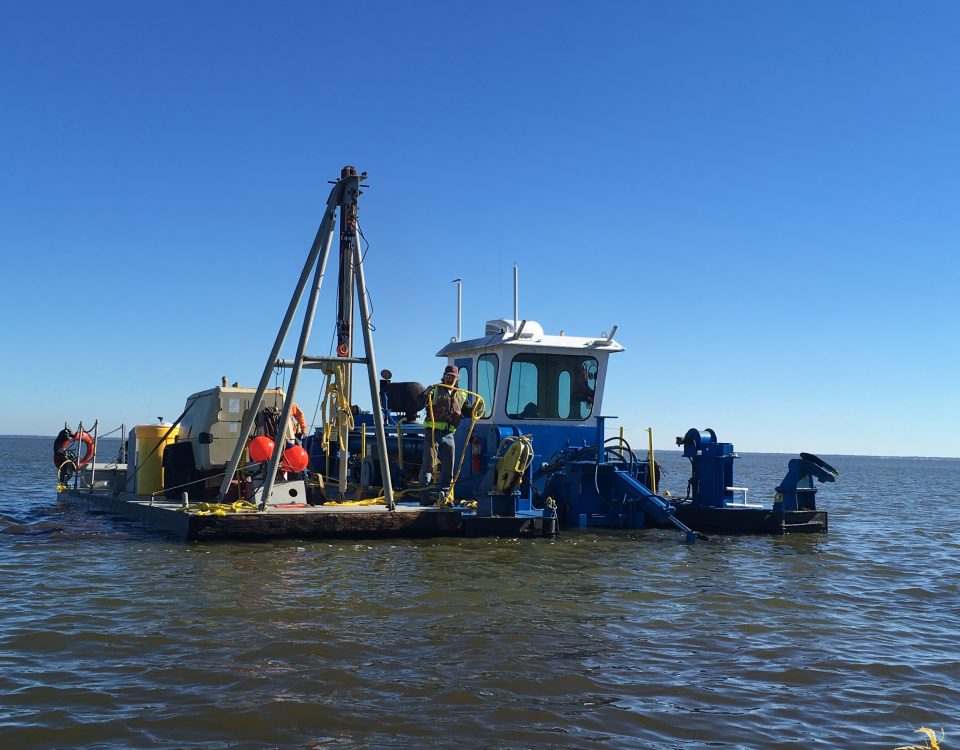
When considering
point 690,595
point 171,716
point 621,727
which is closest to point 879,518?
point 690,595

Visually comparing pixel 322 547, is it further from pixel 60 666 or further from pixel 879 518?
pixel 879 518

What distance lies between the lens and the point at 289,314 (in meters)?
12.2

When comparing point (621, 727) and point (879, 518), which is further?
point (879, 518)

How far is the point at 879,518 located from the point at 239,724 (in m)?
19.4

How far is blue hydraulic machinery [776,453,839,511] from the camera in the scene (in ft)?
47.2

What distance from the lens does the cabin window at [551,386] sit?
583 inches

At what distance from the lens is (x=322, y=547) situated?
11.6m

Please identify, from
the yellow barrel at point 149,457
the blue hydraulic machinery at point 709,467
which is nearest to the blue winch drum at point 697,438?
the blue hydraulic machinery at point 709,467

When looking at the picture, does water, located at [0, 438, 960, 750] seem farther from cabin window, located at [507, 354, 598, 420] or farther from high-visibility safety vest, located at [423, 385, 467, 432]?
cabin window, located at [507, 354, 598, 420]

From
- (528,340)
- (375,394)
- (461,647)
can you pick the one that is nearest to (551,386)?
(528,340)

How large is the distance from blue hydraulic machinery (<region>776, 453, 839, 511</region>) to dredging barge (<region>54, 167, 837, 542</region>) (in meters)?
0.02

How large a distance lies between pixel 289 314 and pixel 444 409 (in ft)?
8.56

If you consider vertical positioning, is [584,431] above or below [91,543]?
above

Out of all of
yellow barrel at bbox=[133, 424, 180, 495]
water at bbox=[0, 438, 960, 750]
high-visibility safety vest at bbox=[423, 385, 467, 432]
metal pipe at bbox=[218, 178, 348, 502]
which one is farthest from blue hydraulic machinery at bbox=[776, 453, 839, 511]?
yellow barrel at bbox=[133, 424, 180, 495]
